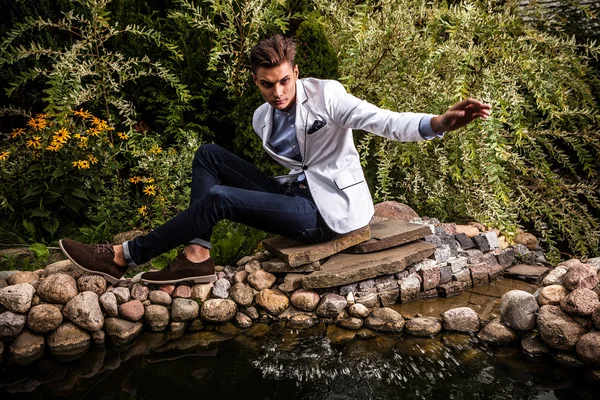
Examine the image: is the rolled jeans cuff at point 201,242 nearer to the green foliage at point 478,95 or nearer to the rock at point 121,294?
the rock at point 121,294

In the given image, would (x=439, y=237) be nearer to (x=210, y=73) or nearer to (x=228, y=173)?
(x=228, y=173)

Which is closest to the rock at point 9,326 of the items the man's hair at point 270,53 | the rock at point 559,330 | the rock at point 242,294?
the rock at point 242,294

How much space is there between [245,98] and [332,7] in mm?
1070

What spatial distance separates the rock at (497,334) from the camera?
2.57 m

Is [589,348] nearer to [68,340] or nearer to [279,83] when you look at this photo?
[279,83]

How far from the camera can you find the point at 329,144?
2822mm

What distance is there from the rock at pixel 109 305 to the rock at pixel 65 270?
267 millimetres

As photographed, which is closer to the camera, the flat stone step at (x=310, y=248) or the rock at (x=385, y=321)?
the rock at (x=385, y=321)

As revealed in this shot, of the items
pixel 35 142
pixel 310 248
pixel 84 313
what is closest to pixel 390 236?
pixel 310 248

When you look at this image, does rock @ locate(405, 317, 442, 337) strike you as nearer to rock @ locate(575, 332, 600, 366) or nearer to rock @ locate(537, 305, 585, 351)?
rock @ locate(537, 305, 585, 351)

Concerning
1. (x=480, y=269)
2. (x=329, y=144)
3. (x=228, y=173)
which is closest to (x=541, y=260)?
(x=480, y=269)

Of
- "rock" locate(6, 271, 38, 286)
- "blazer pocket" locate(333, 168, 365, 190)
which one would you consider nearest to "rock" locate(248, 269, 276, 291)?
"blazer pocket" locate(333, 168, 365, 190)

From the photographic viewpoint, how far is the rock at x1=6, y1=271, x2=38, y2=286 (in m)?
3.01

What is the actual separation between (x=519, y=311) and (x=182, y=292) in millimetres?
1889
